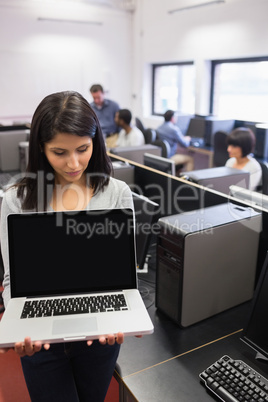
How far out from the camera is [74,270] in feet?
3.46

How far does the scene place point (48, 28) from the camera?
633cm

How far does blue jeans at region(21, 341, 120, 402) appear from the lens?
0.97 m

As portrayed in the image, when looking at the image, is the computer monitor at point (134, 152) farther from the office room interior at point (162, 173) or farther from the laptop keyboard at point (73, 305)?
the laptop keyboard at point (73, 305)

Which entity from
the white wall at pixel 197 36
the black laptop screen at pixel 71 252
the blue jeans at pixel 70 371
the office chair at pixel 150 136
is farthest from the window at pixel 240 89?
the blue jeans at pixel 70 371

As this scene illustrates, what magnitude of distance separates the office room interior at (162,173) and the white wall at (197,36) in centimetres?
2

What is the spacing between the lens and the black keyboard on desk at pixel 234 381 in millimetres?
962

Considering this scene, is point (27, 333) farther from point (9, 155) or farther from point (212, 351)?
point (9, 155)

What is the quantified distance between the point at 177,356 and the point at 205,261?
0.32m

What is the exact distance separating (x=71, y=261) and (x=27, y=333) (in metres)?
0.23

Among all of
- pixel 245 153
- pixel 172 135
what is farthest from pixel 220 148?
pixel 245 153

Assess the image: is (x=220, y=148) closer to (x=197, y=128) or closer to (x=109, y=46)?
(x=197, y=128)

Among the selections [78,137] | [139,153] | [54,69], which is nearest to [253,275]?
[78,137]

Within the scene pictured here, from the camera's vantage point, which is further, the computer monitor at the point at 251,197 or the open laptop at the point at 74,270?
the computer monitor at the point at 251,197

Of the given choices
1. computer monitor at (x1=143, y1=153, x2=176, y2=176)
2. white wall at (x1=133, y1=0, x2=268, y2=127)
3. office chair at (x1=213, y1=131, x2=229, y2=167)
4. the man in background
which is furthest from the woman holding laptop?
white wall at (x1=133, y1=0, x2=268, y2=127)
